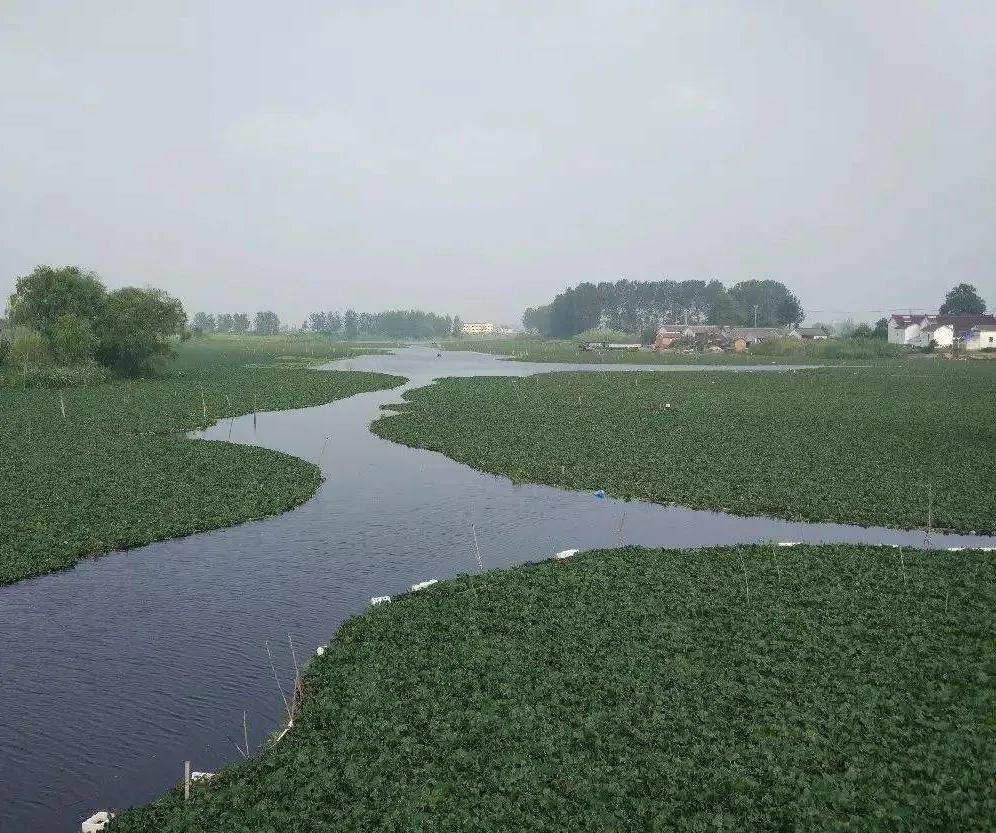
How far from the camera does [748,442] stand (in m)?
34.2

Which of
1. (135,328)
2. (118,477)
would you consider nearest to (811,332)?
(135,328)

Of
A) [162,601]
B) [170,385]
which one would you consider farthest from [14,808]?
[170,385]

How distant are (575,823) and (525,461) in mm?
22550

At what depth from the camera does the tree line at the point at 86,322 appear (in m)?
63.4

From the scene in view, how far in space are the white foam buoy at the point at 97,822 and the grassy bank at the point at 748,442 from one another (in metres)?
18.7

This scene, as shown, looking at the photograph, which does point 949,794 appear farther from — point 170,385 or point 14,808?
point 170,385

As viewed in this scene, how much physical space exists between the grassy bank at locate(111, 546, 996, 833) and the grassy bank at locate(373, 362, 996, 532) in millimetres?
7550

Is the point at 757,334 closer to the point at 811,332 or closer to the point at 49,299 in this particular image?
the point at 811,332

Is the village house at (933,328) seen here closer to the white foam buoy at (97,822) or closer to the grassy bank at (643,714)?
the grassy bank at (643,714)

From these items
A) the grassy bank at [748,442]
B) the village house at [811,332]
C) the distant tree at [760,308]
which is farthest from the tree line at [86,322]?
the distant tree at [760,308]

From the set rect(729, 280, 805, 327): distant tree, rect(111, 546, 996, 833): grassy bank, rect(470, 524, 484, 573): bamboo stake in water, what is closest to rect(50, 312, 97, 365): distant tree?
rect(470, 524, 484, 573): bamboo stake in water

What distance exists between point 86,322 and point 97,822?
64700 millimetres

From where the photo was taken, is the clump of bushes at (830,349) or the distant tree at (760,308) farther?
the distant tree at (760,308)

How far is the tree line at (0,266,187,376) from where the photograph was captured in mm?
63406
